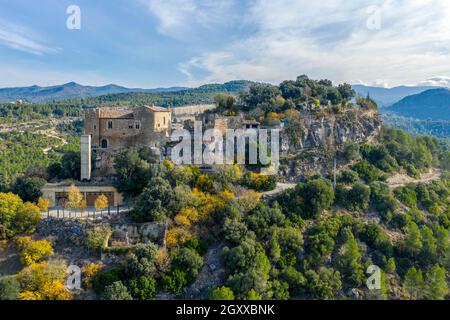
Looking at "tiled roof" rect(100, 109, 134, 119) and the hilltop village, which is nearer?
the hilltop village

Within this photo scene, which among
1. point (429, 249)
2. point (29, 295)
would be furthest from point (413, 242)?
point (29, 295)

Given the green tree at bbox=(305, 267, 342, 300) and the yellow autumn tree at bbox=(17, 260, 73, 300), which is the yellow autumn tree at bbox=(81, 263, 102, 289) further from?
the green tree at bbox=(305, 267, 342, 300)

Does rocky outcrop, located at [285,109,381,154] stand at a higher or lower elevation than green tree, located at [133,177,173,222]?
higher

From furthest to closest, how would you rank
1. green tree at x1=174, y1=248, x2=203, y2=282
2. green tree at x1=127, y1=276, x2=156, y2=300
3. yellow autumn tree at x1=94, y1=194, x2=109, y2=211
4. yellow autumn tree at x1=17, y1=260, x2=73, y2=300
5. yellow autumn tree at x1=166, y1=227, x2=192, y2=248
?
yellow autumn tree at x1=94, y1=194, x2=109, y2=211 < yellow autumn tree at x1=166, y1=227, x2=192, y2=248 < green tree at x1=174, y1=248, x2=203, y2=282 < green tree at x1=127, y1=276, x2=156, y2=300 < yellow autumn tree at x1=17, y1=260, x2=73, y2=300

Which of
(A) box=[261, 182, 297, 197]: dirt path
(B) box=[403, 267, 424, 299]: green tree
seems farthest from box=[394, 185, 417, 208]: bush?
(A) box=[261, 182, 297, 197]: dirt path

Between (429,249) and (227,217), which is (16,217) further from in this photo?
(429,249)

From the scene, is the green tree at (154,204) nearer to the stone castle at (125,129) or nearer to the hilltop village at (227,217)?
the hilltop village at (227,217)
